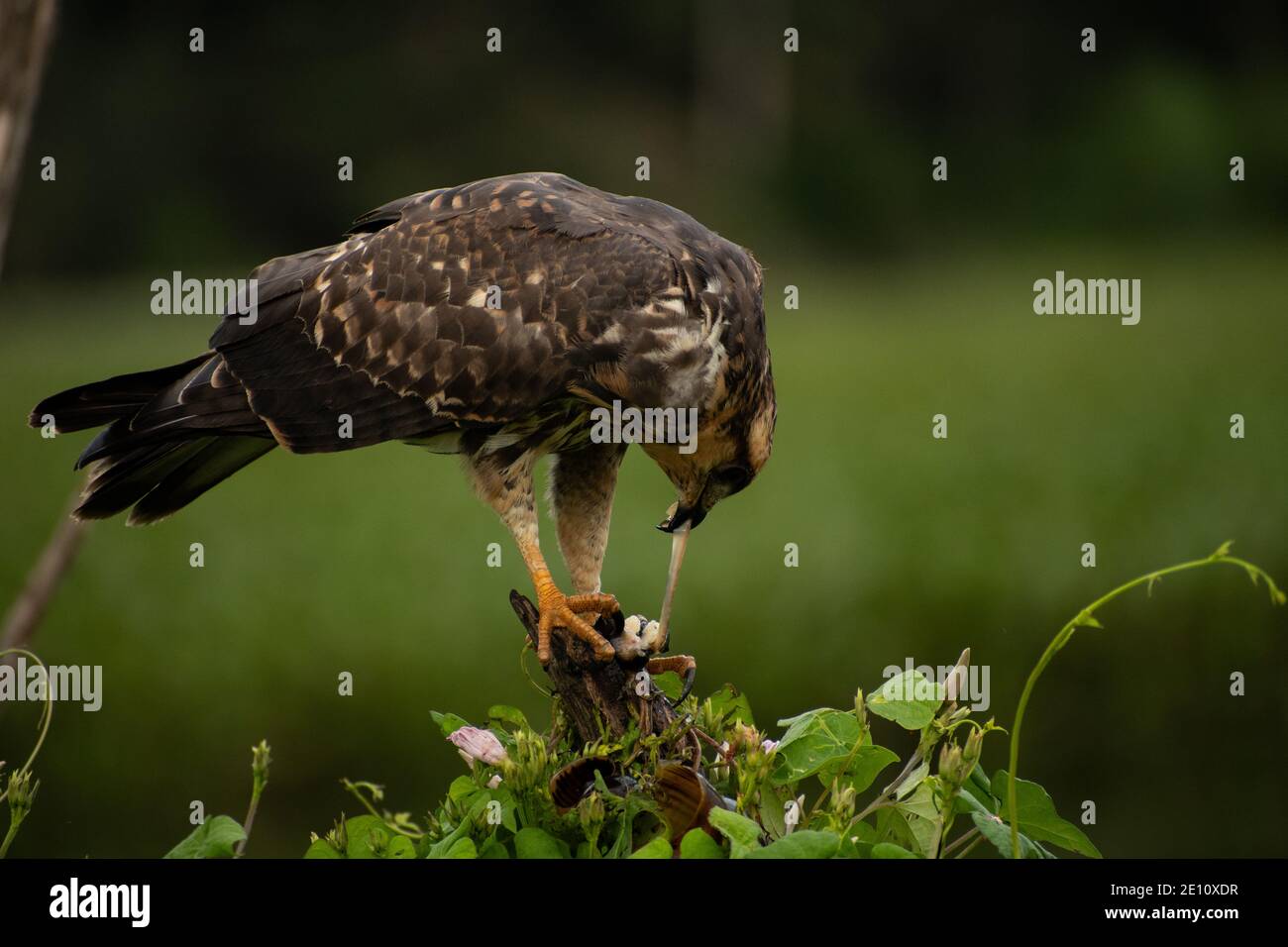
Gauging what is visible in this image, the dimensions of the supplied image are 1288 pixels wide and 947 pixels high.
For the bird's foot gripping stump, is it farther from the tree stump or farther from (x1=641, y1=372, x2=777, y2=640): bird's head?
(x1=641, y1=372, x2=777, y2=640): bird's head

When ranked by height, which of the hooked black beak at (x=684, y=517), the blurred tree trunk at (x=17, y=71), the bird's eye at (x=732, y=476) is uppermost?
the blurred tree trunk at (x=17, y=71)

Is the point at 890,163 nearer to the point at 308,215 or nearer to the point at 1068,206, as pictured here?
the point at 1068,206

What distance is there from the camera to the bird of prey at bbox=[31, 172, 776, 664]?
2.54m

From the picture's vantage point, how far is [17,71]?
8.17 feet

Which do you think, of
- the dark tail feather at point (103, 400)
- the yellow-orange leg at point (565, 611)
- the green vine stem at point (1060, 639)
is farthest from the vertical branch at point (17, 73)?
the green vine stem at point (1060, 639)

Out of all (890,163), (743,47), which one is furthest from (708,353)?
(743,47)

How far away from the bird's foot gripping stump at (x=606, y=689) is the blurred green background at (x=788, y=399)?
230cm

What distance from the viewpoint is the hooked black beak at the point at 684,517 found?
264 cm

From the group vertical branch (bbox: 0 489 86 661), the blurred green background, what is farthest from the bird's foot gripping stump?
the blurred green background

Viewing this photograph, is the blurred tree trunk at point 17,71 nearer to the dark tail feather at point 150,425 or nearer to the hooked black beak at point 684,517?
the dark tail feather at point 150,425

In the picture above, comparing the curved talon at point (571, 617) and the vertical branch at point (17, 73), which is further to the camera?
the vertical branch at point (17, 73)

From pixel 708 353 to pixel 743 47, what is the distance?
320 inches

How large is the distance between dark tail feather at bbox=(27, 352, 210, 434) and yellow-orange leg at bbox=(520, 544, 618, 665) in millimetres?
745

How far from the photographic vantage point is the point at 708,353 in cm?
252
